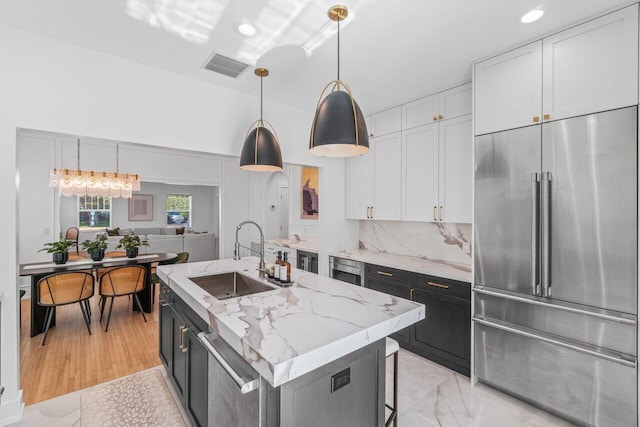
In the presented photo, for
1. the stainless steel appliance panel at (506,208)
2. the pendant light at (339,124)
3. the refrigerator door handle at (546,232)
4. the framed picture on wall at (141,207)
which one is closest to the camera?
the pendant light at (339,124)

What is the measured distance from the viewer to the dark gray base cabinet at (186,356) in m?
1.77

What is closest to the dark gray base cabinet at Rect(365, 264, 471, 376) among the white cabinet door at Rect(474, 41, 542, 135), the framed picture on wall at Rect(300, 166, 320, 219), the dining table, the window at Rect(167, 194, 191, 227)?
the white cabinet door at Rect(474, 41, 542, 135)

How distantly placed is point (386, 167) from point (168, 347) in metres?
2.87

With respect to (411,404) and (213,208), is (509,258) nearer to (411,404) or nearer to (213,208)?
(411,404)

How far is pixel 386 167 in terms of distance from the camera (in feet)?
11.9

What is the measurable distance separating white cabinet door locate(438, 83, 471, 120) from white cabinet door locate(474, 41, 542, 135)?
389mm

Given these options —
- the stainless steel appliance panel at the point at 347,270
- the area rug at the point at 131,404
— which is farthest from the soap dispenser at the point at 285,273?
the stainless steel appliance panel at the point at 347,270

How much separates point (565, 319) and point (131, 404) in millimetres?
3239

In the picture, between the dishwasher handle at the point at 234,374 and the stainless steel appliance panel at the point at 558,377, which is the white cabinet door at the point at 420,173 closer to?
the stainless steel appliance panel at the point at 558,377

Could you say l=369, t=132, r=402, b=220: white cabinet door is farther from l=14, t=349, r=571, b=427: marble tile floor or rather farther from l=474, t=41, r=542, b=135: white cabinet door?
l=14, t=349, r=571, b=427: marble tile floor

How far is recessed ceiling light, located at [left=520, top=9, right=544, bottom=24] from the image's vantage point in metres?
1.88

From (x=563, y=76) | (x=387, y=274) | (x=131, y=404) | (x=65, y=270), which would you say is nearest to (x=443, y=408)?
(x=387, y=274)

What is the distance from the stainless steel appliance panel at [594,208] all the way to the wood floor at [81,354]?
3604mm

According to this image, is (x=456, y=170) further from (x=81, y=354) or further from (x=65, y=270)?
(x=65, y=270)
